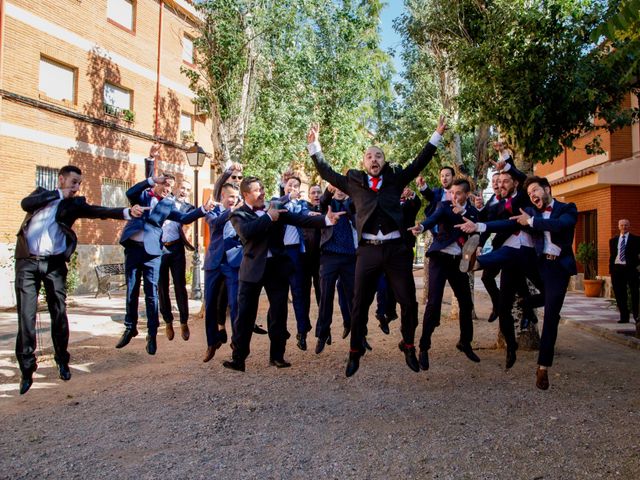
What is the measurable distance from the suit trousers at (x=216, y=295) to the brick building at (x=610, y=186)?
1406 centimetres

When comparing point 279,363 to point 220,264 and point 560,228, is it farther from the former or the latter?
point 560,228

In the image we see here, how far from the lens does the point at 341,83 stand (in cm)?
2402

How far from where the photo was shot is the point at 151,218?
754 centimetres

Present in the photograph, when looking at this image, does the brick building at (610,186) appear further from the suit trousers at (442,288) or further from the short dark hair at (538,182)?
the suit trousers at (442,288)

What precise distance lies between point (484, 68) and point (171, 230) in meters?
5.67

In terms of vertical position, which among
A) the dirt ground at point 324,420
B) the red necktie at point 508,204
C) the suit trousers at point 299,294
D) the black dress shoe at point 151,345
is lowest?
the dirt ground at point 324,420

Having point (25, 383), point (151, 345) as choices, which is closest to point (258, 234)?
point (151, 345)

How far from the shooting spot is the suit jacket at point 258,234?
6621mm

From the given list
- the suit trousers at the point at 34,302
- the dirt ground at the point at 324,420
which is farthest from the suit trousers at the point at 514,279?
the suit trousers at the point at 34,302

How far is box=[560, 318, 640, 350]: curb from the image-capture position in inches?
388

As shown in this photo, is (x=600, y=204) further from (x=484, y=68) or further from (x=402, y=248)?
(x=402, y=248)

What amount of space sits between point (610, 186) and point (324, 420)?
55.8ft

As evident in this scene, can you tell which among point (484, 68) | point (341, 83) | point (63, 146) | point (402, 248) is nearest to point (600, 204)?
point (341, 83)

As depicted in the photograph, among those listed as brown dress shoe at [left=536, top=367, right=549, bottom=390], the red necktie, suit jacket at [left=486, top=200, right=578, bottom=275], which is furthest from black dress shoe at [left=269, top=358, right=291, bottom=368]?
the red necktie
